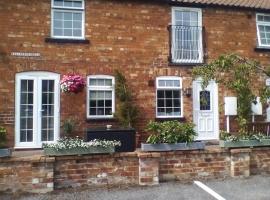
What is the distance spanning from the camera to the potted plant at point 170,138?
330 inches

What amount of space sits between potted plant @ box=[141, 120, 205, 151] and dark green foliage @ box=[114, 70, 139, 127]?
3.91 m

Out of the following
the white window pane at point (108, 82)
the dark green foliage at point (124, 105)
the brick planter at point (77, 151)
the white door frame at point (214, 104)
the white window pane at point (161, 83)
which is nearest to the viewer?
the brick planter at point (77, 151)

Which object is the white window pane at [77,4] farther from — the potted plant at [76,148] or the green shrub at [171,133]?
the potted plant at [76,148]

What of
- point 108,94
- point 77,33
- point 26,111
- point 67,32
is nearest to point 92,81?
point 108,94

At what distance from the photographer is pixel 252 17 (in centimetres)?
1491

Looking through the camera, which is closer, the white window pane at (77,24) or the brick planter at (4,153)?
the brick planter at (4,153)

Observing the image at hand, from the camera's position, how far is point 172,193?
751cm

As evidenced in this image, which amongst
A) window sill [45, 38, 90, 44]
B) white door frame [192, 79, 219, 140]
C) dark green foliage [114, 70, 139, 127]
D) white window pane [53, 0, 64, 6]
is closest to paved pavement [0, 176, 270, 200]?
dark green foliage [114, 70, 139, 127]

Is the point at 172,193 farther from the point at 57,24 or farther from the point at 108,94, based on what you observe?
the point at 57,24

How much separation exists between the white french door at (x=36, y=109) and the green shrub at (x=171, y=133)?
16.0 feet

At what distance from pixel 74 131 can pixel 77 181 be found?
485 centimetres

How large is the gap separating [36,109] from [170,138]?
556 cm

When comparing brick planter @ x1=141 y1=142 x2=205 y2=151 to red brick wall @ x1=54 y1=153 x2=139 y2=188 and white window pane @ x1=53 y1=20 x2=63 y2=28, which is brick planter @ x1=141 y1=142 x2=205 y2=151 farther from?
white window pane @ x1=53 y1=20 x2=63 y2=28

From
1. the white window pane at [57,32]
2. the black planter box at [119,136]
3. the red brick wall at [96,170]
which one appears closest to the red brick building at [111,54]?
the white window pane at [57,32]
